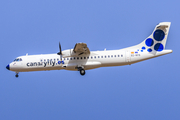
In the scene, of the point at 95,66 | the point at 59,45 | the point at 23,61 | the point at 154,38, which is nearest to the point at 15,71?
the point at 23,61

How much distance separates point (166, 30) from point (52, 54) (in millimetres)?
12457

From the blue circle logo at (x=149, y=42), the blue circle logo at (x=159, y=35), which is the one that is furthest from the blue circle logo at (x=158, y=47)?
the blue circle logo at (x=159, y=35)

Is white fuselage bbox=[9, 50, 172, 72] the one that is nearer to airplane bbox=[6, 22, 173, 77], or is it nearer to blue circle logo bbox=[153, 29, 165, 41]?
airplane bbox=[6, 22, 173, 77]

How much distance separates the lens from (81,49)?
95.7 ft

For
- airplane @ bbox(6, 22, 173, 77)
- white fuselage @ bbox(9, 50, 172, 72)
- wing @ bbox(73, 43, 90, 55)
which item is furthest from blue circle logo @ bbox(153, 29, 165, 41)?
wing @ bbox(73, 43, 90, 55)

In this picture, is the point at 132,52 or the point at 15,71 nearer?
the point at 132,52

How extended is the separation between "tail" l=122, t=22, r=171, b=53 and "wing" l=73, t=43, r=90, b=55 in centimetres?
476

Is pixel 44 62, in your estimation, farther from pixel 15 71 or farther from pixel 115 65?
pixel 115 65

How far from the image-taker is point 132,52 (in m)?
29.6

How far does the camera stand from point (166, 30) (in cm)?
2995

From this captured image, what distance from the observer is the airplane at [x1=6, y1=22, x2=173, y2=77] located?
29.5 metres

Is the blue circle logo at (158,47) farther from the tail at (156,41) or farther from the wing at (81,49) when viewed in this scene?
the wing at (81,49)

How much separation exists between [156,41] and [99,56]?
20.8ft

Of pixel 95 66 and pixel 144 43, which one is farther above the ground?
pixel 144 43
